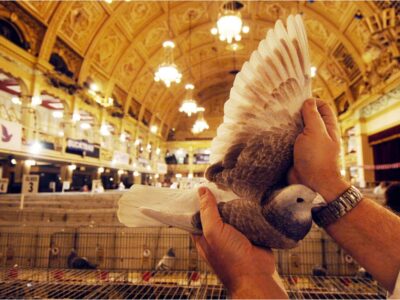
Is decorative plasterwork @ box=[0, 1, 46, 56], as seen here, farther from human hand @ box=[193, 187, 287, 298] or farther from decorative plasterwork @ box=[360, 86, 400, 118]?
decorative plasterwork @ box=[360, 86, 400, 118]

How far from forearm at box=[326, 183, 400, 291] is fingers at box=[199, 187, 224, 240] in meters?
0.38

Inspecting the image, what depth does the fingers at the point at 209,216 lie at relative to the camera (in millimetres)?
945

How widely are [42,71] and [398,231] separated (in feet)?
43.6

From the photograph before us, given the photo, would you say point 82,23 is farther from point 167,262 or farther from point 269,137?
point 269,137

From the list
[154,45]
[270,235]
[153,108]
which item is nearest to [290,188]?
[270,235]

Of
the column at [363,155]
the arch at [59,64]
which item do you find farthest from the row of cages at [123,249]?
the column at [363,155]

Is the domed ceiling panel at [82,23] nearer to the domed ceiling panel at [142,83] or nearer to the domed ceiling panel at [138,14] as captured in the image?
the domed ceiling panel at [138,14]

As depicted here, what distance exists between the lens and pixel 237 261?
3.05 feet

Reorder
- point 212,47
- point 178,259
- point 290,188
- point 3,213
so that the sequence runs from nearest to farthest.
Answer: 1. point 290,188
2. point 178,259
3. point 3,213
4. point 212,47

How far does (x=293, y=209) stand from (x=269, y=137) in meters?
0.25

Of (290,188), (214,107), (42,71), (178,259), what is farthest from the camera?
(214,107)

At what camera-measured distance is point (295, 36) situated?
922 millimetres

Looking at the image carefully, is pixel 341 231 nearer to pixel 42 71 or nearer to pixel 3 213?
pixel 3 213

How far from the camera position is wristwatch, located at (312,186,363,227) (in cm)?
87
